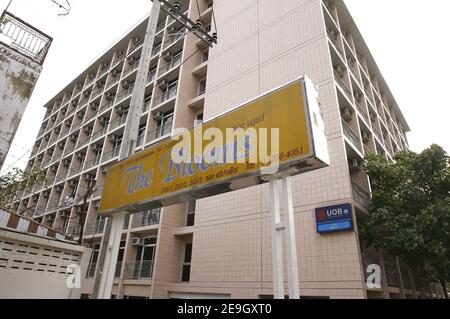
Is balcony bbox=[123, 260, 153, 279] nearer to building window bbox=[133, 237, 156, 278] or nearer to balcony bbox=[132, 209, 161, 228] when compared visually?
building window bbox=[133, 237, 156, 278]

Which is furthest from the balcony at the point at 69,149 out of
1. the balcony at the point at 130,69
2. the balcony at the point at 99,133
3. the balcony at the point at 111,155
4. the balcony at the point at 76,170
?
the balcony at the point at 130,69

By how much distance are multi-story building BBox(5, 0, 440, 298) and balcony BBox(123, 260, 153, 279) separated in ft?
0.18

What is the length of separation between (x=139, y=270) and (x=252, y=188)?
7319 mm

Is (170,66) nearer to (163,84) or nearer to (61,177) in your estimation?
(163,84)

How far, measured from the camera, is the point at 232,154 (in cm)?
430

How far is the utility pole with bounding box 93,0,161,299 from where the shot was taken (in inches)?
204

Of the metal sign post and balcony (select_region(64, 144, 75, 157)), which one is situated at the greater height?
balcony (select_region(64, 144, 75, 157))

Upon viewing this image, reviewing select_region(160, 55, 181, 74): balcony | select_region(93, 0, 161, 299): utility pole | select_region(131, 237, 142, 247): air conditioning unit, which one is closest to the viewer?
select_region(93, 0, 161, 299): utility pole

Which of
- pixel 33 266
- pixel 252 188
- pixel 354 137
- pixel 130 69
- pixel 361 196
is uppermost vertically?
pixel 130 69

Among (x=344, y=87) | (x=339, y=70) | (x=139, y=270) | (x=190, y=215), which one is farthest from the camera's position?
(x=190, y=215)

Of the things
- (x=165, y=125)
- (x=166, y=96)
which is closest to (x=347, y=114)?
(x=165, y=125)

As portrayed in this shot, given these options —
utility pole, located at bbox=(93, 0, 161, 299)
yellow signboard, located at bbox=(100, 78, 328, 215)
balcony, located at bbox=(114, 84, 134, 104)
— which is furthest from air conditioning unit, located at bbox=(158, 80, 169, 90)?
yellow signboard, located at bbox=(100, 78, 328, 215)

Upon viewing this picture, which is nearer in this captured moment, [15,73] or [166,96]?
[15,73]
